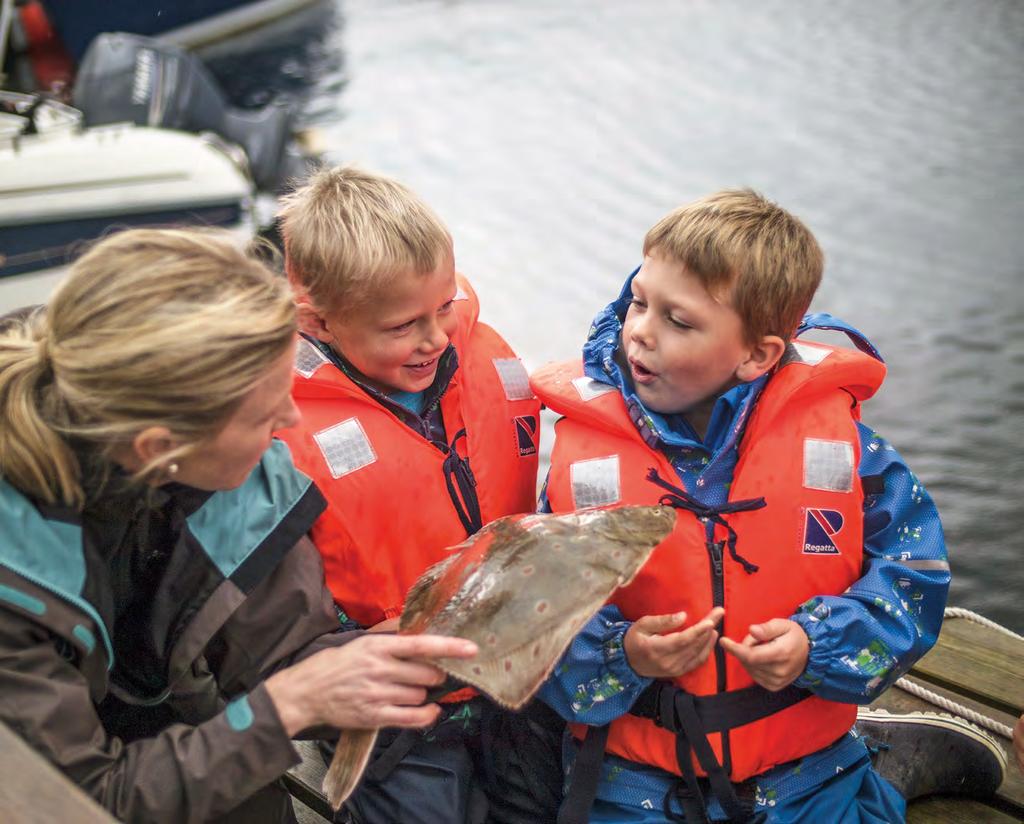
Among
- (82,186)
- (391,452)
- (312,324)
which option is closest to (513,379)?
(391,452)

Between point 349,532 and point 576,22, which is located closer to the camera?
point 349,532

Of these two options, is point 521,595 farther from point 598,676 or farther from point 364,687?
point 598,676

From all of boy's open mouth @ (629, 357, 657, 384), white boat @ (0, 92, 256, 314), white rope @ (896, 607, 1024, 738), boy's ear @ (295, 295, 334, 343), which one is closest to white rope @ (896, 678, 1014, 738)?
white rope @ (896, 607, 1024, 738)

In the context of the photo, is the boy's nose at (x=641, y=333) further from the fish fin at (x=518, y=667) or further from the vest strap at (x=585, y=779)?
the vest strap at (x=585, y=779)

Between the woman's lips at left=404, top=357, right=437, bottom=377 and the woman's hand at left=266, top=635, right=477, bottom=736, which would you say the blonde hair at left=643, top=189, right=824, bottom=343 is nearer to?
the woman's lips at left=404, top=357, right=437, bottom=377

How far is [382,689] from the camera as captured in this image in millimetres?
1696

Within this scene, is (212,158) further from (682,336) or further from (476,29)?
(476,29)

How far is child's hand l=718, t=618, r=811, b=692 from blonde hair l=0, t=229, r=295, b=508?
41.7 inches

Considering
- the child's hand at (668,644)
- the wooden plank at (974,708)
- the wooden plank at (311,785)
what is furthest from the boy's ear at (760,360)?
the wooden plank at (311,785)

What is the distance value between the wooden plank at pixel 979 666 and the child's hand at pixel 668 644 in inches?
51.6

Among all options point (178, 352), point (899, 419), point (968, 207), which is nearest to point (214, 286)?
point (178, 352)

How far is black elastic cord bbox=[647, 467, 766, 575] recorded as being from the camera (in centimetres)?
209

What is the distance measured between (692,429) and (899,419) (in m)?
4.25

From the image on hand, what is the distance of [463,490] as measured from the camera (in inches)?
94.0
